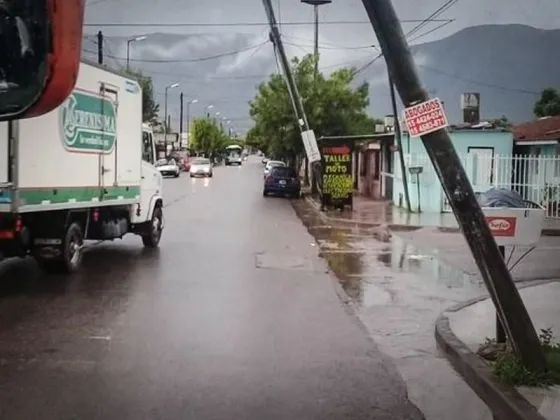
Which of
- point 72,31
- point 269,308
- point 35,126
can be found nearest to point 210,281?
point 269,308

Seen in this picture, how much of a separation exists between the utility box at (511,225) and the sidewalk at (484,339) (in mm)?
1146

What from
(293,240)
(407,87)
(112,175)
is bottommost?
(293,240)

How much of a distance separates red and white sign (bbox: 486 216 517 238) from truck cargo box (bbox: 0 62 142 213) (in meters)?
6.38

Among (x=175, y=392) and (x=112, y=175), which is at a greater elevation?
(x=112, y=175)

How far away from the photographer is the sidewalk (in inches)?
262

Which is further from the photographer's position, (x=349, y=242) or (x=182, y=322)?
(x=349, y=242)

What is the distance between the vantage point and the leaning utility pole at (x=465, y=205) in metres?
7.36

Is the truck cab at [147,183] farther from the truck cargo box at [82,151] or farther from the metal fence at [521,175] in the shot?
the metal fence at [521,175]

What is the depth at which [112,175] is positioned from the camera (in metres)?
15.6

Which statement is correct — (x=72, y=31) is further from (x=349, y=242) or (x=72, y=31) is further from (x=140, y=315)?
(x=349, y=242)

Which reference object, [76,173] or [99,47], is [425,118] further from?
[99,47]

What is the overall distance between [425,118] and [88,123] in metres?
8.03

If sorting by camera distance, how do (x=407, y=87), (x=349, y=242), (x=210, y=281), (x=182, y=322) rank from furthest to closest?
(x=349, y=242) → (x=210, y=281) → (x=182, y=322) → (x=407, y=87)

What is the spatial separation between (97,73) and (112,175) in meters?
1.93
